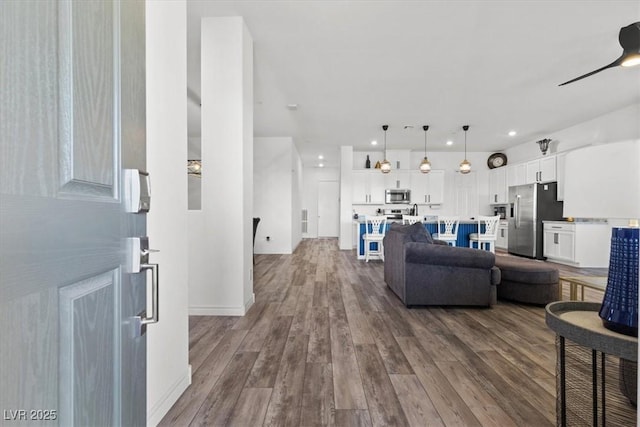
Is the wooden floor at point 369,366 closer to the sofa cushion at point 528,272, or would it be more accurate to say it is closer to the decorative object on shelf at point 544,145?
the sofa cushion at point 528,272

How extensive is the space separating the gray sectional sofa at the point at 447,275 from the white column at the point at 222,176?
5.88 feet

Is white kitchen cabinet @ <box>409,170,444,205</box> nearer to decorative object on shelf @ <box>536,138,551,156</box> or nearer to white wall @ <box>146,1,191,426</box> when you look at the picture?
decorative object on shelf @ <box>536,138,551,156</box>

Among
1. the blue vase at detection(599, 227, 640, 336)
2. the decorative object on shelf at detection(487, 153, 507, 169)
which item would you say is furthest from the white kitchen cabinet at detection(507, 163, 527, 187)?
the blue vase at detection(599, 227, 640, 336)

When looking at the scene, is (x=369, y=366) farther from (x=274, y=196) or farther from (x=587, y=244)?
(x=587, y=244)

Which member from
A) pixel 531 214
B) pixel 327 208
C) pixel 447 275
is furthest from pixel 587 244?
pixel 327 208

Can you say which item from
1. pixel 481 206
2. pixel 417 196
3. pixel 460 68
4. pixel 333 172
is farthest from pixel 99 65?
pixel 333 172

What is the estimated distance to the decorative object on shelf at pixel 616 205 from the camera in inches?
41.1

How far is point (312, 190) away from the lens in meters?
11.7

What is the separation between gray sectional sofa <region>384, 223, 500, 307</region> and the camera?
10.4 feet

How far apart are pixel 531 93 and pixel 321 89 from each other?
332 centimetres

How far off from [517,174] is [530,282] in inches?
208

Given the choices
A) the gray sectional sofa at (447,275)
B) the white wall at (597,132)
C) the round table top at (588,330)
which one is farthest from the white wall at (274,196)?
the round table top at (588,330)

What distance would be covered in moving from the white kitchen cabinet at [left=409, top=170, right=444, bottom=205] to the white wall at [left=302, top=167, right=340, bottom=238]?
3802mm

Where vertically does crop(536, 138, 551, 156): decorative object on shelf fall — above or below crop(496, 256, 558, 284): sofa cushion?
above
